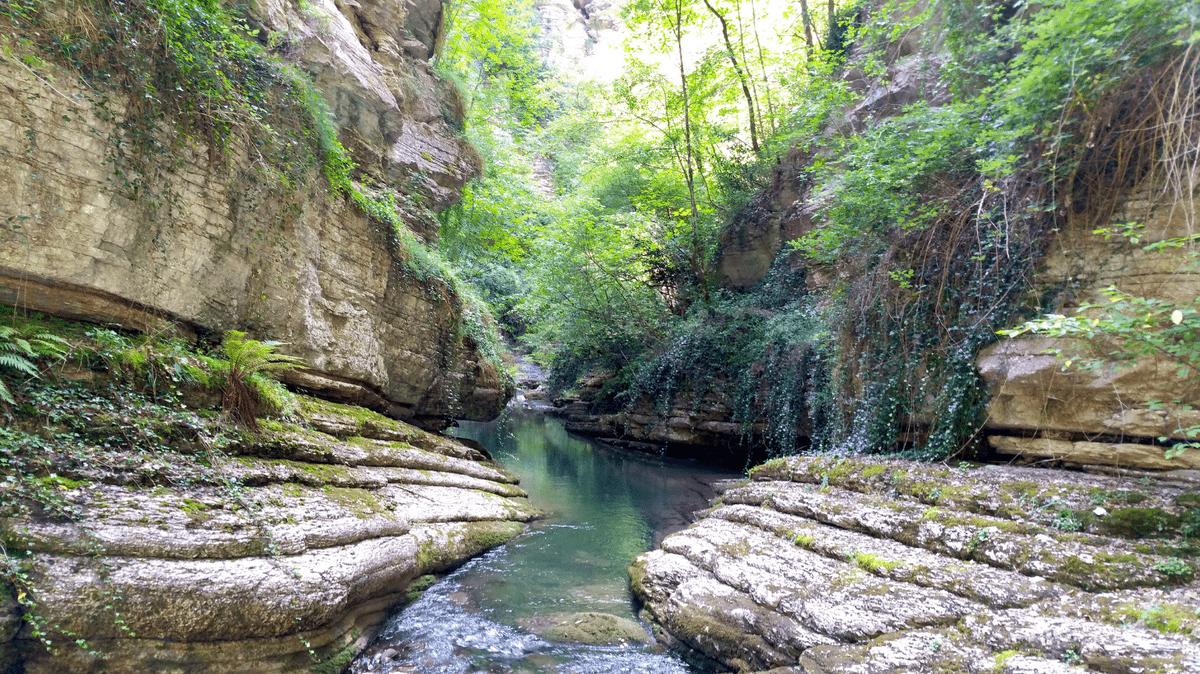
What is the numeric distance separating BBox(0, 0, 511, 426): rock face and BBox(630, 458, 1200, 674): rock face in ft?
19.3

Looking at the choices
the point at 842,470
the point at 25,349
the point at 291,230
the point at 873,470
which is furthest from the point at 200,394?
the point at 873,470

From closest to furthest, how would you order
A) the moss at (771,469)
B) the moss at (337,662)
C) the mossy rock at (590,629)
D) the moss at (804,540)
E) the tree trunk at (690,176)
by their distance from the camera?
the moss at (337,662)
the mossy rock at (590,629)
the moss at (804,540)
the moss at (771,469)
the tree trunk at (690,176)

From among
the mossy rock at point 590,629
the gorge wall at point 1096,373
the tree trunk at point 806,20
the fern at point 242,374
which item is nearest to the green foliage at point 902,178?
the gorge wall at point 1096,373

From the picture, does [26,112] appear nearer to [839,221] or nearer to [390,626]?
[390,626]

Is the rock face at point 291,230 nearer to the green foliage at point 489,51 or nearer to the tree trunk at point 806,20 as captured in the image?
the green foliage at point 489,51

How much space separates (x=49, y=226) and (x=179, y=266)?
3.80 feet

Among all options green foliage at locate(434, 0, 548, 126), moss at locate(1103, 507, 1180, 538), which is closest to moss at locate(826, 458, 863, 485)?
moss at locate(1103, 507, 1180, 538)

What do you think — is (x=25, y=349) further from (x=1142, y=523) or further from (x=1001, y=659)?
(x=1142, y=523)

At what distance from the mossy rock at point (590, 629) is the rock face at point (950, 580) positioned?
337mm

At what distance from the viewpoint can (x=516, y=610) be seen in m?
6.16

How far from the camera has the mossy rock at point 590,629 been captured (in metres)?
5.52

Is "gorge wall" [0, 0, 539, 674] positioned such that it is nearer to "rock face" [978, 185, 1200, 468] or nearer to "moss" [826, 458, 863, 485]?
"moss" [826, 458, 863, 485]

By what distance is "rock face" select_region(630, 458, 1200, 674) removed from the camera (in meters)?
3.56

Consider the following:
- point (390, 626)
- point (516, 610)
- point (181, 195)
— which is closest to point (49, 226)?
point (181, 195)
